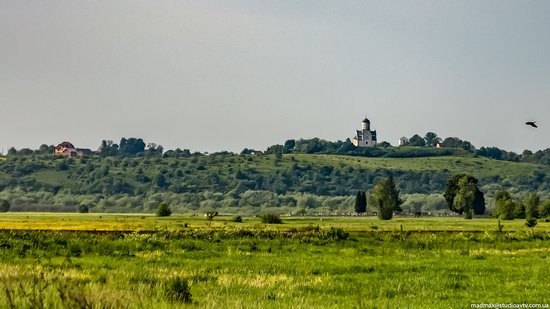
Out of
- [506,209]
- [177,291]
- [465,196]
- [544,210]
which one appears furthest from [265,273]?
[465,196]

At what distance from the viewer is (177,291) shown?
19953mm

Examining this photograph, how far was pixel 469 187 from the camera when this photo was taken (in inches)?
6663

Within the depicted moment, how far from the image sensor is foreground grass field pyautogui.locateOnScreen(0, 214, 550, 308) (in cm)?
1803

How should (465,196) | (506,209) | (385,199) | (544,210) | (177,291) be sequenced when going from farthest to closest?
(465,196) → (385,199) → (544,210) → (506,209) → (177,291)

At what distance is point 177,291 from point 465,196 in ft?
503

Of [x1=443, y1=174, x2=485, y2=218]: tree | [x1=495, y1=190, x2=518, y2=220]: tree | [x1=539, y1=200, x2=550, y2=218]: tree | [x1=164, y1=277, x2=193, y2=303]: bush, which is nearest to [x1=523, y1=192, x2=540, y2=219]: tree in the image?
[x1=539, y1=200, x2=550, y2=218]: tree

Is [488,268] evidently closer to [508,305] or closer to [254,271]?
[254,271]

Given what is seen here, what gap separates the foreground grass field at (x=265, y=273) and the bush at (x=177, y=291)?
0.05 m

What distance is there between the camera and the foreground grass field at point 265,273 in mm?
18031

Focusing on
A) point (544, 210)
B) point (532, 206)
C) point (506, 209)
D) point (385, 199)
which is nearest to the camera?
point (506, 209)

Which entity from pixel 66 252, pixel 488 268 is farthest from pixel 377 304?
pixel 66 252

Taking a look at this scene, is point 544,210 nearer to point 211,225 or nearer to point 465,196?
point 465,196

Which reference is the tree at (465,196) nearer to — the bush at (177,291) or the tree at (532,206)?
the tree at (532,206)

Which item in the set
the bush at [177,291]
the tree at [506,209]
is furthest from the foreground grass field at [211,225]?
the bush at [177,291]
